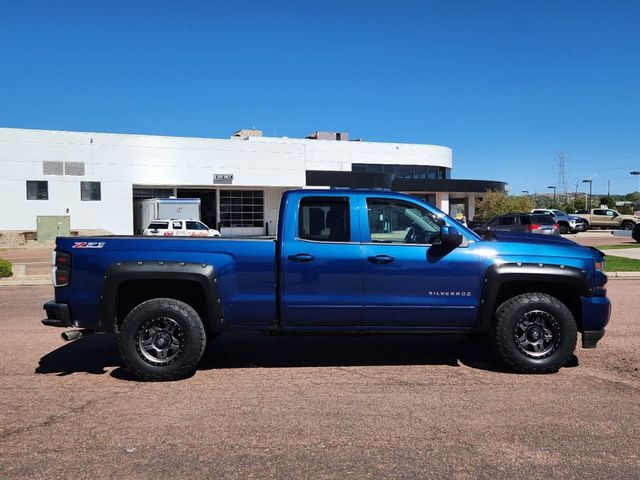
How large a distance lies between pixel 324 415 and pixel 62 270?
302cm

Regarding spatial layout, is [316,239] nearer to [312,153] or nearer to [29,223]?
[29,223]

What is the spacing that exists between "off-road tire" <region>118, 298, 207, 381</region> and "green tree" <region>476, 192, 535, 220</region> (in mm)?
49605

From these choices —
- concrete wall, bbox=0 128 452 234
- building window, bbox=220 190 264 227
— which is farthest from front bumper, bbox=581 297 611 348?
building window, bbox=220 190 264 227

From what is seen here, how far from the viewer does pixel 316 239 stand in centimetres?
596

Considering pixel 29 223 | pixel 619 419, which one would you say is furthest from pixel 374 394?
pixel 29 223

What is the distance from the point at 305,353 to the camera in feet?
23.1

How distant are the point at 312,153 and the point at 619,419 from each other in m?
54.3

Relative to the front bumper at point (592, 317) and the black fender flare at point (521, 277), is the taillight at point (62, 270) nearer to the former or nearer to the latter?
the black fender flare at point (521, 277)

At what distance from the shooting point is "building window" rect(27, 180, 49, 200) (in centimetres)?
3747

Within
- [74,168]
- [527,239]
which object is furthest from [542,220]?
[74,168]

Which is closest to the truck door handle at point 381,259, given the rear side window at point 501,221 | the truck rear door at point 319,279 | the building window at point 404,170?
the truck rear door at point 319,279

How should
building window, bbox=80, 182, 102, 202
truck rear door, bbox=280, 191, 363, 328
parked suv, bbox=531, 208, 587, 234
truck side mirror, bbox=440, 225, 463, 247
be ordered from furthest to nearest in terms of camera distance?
parked suv, bbox=531, 208, 587, 234 < building window, bbox=80, 182, 102, 202 < truck rear door, bbox=280, 191, 363, 328 < truck side mirror, bbox=440, 225, 463, 247

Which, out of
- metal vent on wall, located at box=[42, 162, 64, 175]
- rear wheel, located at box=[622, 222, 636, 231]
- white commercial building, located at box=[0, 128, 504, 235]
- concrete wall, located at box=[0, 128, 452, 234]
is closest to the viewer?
concrete wall, located at box=[0, 128, 452, 234]

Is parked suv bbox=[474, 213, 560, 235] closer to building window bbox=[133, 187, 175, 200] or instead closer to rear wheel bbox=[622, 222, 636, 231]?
rear wheel bbox=[622, 222, 636, 231]
